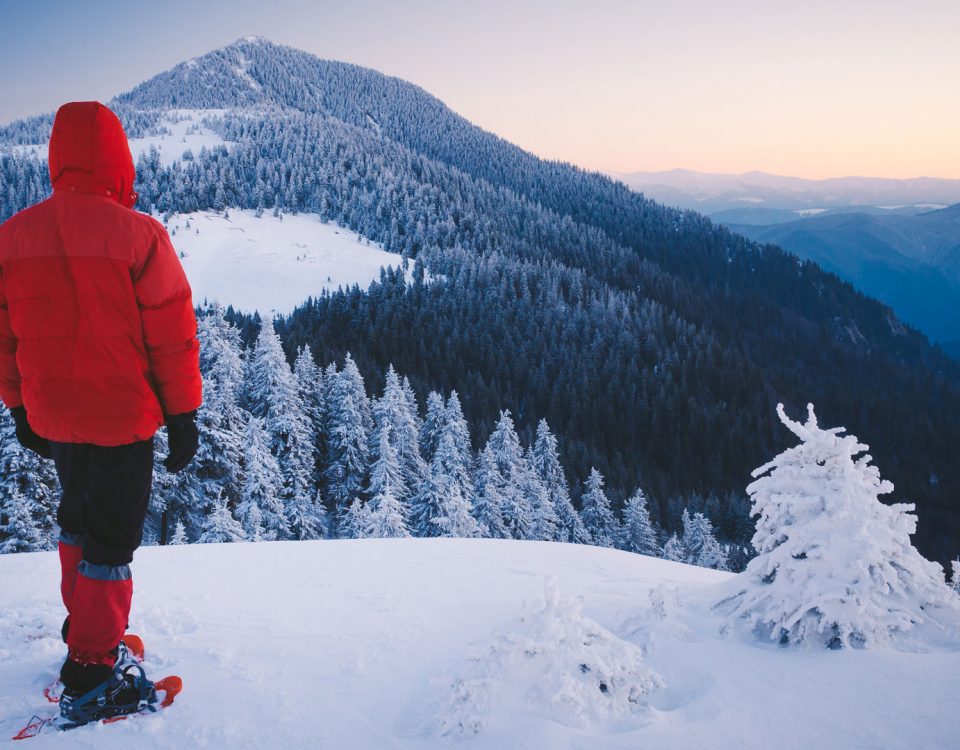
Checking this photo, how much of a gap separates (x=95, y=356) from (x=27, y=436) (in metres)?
0.81

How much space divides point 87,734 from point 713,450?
272 ft

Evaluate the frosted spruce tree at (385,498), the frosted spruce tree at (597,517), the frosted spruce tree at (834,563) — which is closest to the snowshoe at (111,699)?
the frosted spruce tree at (834,563)

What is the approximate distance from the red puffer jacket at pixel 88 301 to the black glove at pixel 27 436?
0.24 meters

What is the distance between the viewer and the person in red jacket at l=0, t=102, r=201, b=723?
9.02 ft

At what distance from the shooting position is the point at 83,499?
2.88 metres

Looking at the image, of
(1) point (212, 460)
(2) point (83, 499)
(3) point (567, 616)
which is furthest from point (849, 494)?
(1) point (212, 460)

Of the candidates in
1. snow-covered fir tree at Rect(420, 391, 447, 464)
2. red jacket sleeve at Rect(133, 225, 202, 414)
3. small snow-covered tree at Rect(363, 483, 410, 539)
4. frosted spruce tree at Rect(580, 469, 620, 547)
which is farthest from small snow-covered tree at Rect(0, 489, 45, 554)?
frosted spruce tree at Rect(580, 469, 620, 547)

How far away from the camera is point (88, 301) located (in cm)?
277

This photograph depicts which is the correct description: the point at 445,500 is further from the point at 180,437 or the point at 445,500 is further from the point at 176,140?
the point at 176,140

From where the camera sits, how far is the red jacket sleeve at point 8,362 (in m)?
2.85

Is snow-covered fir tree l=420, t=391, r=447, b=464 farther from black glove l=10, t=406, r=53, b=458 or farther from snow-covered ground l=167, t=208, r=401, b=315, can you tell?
snow-covered ground l=167, t=208, r=401, b=315

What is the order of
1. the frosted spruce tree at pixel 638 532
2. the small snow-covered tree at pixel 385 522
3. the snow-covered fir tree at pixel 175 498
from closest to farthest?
1. the snow-covered fir tree at pixel 175 498
2. the small snow-covered tree at pixel 385 522
3. the frosted spruce tree at pixel 638 532

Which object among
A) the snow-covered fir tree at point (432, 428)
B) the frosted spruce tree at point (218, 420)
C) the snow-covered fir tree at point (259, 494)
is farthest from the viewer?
the snow-covered fir tree at point (432, 428)

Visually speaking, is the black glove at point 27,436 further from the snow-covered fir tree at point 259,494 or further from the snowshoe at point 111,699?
the snow-covered fir tree at point 259,494
